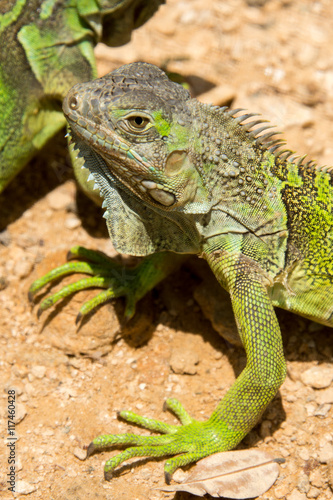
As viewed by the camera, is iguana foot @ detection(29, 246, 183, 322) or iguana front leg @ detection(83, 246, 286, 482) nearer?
iguana front leg @ detection(83, 246, 286, 482)

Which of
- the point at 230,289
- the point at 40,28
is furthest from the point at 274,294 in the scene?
the point at 40,28

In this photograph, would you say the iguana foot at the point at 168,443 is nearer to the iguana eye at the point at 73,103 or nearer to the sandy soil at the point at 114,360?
the sandy soil at the point at 114,360

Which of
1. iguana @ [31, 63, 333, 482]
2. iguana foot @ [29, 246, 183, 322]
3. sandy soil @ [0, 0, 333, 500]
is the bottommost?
sandy soil @ [0, 0, 333, 500]

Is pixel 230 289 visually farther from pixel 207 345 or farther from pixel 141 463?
pixel 141 463

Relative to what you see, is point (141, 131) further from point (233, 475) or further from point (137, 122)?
point (233, 475)

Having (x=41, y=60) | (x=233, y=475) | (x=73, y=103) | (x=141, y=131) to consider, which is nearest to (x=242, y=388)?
(x=233, y=475)

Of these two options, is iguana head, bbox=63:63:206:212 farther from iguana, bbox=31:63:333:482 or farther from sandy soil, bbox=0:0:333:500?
sandy soil, bbox=0:0:333:500

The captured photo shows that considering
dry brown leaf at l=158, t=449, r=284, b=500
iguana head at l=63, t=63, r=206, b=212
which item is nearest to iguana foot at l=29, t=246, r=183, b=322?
iguana head at l=63, t=63, r=206, b=212
